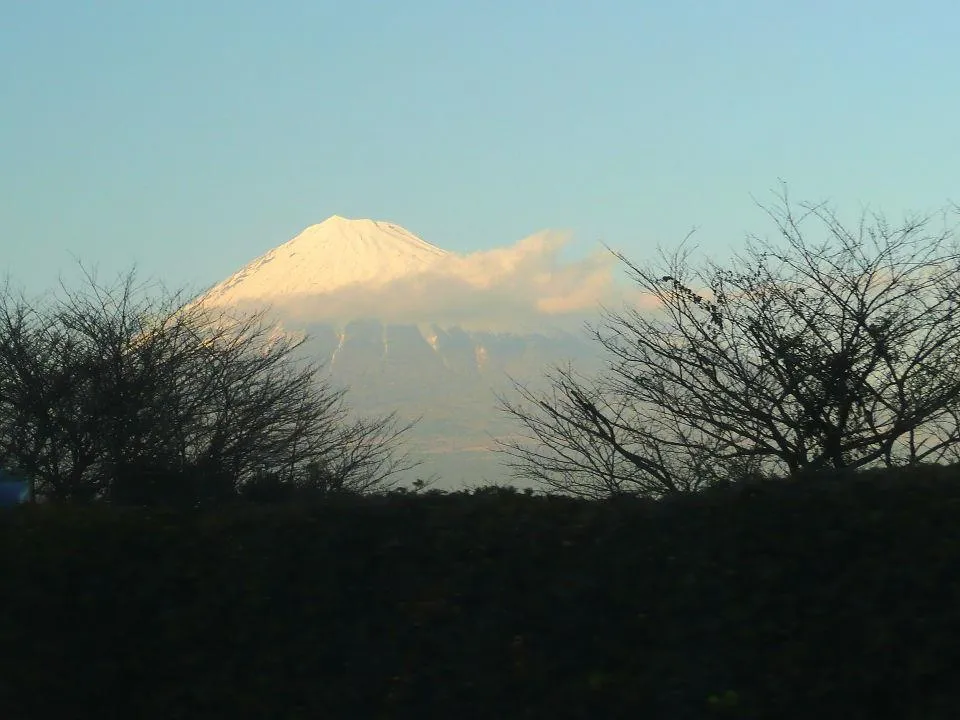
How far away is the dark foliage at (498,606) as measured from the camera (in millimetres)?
4891

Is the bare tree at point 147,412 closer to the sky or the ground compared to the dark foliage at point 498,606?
closer to the sky

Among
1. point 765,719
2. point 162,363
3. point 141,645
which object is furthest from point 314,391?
point 765,719

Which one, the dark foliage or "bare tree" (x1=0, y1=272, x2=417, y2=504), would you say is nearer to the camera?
the dark foliage

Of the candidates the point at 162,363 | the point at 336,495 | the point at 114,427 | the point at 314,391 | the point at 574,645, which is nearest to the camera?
the point at 574,645

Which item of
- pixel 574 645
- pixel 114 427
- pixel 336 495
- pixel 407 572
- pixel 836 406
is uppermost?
pixel 114 427

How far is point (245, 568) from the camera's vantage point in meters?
6.01

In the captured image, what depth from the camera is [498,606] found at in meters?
5.46

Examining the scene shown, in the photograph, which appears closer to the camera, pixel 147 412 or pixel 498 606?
pixel 498 606

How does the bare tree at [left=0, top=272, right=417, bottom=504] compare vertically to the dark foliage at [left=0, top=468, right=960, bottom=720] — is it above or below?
above

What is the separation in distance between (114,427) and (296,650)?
1517cm

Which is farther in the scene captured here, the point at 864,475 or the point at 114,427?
the point at 114,427

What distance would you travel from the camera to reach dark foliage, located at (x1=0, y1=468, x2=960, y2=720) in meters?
4.89

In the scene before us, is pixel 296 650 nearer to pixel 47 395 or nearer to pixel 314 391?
pixel 47 395

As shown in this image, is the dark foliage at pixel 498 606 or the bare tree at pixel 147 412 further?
the bare tree at pixel 147 412
